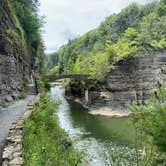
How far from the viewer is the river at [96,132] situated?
960 inches

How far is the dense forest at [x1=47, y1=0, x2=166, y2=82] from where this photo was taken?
188 feet

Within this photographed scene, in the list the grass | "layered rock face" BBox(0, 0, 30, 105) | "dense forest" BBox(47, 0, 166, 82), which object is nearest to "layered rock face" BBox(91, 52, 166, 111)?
"dense forest" BBox(47, 0, 166, 82)

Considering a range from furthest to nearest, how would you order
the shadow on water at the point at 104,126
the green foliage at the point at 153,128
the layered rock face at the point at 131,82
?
the layered rock face at the point at 131,82 < the shadow on water at the point at 104,126 < the green foliage at the point at 153,128

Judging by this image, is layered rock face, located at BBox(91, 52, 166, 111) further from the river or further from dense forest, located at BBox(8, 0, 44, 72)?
dense forest, located at BBox(8, 0, 44, 72)

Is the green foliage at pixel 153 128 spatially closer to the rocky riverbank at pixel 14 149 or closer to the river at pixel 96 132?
the river at pixel 96 132

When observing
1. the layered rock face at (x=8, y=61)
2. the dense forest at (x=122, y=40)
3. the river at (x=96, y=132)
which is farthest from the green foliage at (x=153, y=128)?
the dense forest at (x=122, y=40)

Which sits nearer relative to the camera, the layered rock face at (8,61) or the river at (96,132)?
the river at (96,132)

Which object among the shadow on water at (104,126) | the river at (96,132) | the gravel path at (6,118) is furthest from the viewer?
the shadow on water at (104,126)

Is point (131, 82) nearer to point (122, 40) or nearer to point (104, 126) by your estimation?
point (104, 126)

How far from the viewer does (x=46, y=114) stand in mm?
20672

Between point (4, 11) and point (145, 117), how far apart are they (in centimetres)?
2039

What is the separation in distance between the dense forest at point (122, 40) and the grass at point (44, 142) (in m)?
33.9

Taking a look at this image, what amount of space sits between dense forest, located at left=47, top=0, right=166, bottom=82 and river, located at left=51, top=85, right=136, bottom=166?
911 centimetres

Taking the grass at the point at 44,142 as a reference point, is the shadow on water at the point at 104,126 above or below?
below
